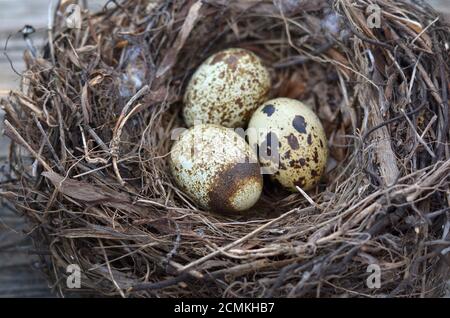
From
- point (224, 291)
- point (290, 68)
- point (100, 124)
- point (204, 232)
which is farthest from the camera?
point (290, 68)

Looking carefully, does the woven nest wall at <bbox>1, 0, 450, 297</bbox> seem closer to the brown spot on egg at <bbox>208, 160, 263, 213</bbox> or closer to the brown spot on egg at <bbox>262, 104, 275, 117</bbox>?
the brown spot on egg at <bbox>208, 160, 263, 213</bbox>

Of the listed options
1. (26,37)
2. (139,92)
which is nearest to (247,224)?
(139,92)

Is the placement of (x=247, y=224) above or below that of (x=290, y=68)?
below

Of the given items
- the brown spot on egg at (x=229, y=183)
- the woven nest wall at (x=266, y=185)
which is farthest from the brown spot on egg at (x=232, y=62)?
the brown spot on egg at (x=229, y=183)

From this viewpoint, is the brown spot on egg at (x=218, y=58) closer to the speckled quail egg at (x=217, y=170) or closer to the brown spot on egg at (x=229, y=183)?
the speckled quail egg at (x=217, y=170)
